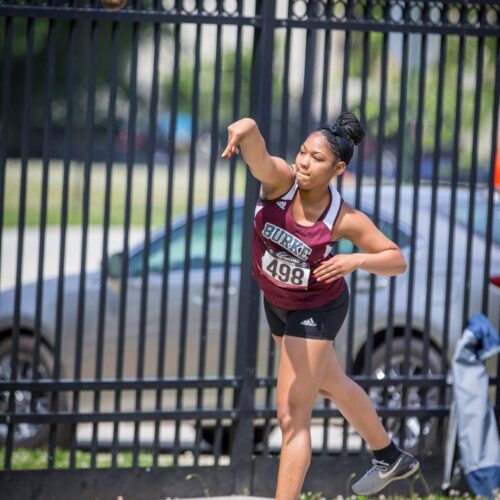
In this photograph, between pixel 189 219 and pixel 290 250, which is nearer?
pixel 290 250

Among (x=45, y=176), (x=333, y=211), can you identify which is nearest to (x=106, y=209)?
(x=45, y=176)

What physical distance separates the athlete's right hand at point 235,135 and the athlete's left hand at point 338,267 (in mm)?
678

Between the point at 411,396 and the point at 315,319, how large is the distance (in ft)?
7.76

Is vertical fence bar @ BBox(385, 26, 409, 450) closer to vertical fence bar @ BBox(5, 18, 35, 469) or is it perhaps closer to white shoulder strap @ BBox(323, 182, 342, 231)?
white shoulder strap @ BBox(323, 182, 342, 231)

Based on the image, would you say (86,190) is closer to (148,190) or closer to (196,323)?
(148,190)

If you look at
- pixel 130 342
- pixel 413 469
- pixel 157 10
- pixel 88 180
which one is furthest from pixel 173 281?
pixel 413 469

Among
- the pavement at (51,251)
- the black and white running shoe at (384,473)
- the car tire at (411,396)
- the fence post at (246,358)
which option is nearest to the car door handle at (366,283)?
the car tire at (411,396)

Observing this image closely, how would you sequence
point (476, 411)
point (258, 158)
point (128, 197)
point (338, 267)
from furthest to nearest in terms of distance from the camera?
1. point (476, 411)
2. point (128, 197)
3. point (338, 267)
4. point (258, 158)

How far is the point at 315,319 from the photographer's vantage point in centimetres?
472

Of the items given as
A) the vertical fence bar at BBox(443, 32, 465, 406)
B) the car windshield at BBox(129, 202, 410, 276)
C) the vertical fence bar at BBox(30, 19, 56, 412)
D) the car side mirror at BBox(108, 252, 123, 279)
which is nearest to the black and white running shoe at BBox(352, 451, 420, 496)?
the vertical fence bar at BBox(443, 32, 465, 406)

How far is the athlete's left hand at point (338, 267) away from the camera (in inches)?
173

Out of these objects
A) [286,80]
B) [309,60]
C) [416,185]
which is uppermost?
[309,60]

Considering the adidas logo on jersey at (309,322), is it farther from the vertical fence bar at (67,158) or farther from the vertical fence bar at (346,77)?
the vertical fence bar at (67,158)

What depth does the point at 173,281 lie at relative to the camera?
7.28 metres
